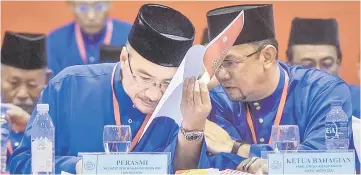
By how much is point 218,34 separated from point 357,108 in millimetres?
715

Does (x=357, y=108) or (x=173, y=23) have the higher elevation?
(x=173, y=23)

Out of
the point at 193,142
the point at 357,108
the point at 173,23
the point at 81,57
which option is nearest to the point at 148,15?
the point at 173,23

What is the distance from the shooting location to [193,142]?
127 inches

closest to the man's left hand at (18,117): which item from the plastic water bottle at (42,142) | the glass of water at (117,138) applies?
the plastic water bottle at (42,142)

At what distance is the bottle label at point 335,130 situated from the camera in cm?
330

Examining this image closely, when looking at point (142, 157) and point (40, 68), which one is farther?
point (40, 68)

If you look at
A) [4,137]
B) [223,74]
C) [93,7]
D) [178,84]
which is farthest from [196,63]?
[4,137]

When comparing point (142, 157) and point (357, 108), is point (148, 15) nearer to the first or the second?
point (142, 157)

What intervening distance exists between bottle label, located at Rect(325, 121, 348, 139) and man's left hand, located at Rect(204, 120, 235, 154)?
16.1 inches

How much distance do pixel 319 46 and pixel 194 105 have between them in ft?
2.17

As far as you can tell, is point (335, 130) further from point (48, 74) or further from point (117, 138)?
point (48, 74)

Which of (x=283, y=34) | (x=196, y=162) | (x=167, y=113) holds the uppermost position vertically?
(x=283, y=34)

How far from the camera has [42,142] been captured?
10.2 feet

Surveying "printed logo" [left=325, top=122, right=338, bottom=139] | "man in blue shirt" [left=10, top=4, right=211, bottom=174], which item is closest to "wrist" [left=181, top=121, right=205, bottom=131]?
"man in blue shirt" [left=10, top=4, right=211, bottom=174]
